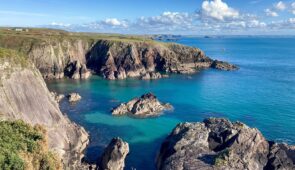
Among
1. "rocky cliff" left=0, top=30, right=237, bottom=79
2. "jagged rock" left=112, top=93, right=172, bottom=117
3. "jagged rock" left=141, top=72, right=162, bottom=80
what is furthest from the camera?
"rocky cliff" left=0, top=30, right=237, bottom=79

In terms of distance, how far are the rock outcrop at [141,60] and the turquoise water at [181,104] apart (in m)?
11.7

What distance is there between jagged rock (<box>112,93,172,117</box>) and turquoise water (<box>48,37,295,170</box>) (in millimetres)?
3274

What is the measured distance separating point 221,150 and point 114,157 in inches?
744

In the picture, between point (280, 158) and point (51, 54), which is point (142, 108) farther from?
point (51, 54)

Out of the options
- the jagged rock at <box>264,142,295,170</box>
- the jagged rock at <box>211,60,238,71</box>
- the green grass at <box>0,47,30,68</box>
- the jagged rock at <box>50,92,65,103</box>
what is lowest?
the jagged rock at <box>50,92,65,103</box>

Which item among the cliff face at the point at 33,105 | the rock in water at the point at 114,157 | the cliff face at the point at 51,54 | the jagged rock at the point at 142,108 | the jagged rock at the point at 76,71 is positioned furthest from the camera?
the cliff face at the point at 51,54

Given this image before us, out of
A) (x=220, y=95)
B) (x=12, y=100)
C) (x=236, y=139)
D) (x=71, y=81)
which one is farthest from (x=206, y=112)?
(x=71, y=81)

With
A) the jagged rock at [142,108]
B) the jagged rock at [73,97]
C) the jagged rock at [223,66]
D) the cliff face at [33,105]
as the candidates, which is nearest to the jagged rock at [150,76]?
the jagged rock at [73,97]

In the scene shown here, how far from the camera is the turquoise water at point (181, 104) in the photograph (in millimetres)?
76125

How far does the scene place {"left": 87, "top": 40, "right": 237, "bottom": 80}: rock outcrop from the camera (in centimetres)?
15843

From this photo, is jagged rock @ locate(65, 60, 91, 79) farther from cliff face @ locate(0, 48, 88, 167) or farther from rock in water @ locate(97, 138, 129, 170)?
rock in water @ locate(97, 138, 129, 170)

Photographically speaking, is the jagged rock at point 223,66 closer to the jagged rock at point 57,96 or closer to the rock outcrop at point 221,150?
the jagged rock at point 57,96

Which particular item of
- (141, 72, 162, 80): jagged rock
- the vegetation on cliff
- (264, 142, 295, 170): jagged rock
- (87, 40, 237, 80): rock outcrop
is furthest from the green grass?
(141, 72, 162, 80): jagged rock

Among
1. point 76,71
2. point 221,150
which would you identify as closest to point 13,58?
point 221,150
